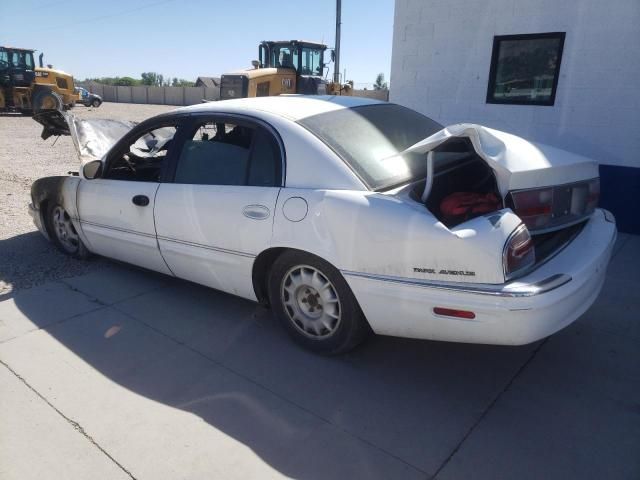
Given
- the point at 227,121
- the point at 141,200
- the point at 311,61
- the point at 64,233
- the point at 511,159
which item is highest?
the point at 311,61

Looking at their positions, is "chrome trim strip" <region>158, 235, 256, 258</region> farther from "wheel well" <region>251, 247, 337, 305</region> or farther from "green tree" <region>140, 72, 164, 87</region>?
"green tree" <region>140, 72, 164, 87</region>

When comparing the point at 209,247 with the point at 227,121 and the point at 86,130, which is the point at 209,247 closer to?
the point at 227,121

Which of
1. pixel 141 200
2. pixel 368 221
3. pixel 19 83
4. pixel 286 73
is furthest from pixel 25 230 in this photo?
pixel 19 83

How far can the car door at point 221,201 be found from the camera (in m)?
3.05

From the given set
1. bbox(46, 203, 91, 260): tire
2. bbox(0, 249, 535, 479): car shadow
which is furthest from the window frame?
bbox(46, 203, 91, 260): tire

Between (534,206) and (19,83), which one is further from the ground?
(19,83)

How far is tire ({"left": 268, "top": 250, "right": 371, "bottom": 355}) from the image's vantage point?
9.25 feet

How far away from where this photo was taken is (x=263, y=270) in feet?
10.5

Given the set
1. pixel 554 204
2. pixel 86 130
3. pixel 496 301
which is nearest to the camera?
pixel 496 301

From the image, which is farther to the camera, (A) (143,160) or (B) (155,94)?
(B) (155,94)

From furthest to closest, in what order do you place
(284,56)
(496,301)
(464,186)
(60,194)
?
(284,56)
(60,194)
(464,186)
(496,301)

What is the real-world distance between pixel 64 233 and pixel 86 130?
1.12 meters

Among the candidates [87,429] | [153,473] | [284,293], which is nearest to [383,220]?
[284,293]

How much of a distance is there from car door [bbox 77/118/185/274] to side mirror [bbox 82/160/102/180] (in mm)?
44
